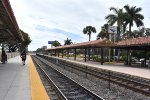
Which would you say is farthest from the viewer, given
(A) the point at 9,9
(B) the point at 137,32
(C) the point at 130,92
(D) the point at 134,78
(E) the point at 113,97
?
(B) the point at 137,32

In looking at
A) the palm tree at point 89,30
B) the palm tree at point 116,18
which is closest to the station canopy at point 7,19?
the palm tree at point 116,18

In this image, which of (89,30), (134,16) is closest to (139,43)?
(134,16)

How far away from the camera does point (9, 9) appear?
18625 mm

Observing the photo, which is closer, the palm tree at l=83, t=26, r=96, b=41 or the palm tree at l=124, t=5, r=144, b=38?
the palm tree at l=124, t=5, r=144, b=38

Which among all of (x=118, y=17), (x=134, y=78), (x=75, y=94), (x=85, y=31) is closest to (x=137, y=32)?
(x=85, y=31)

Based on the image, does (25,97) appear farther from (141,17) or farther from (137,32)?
(137,32)

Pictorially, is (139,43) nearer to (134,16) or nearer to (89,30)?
(134,16)

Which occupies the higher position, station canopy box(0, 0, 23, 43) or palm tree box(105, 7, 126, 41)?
palm tree box(105, 7, 126, 41)

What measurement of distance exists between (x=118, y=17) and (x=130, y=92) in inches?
2226

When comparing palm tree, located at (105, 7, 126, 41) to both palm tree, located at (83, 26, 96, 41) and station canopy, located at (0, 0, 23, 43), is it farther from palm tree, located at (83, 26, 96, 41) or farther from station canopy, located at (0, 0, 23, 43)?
palm tree, located at (83, 26, 96, 41)

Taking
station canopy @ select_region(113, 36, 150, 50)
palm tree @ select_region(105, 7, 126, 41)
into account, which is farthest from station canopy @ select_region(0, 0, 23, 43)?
palm tree @ select_region(105, 7, 126, 41)

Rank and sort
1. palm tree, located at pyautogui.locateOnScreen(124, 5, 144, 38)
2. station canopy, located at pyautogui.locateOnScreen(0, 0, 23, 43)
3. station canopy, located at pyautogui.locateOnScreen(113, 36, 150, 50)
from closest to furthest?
1. station canopy, located at pyautogui.locateOnScreen(0, 0, 23, 43)
2. station canopy, located at pyautogui.locateOnScreen(113, 36, 150, 50)
3. palm tree, located at pyautogui.locateOnScreen(124, 5, 144, 38)

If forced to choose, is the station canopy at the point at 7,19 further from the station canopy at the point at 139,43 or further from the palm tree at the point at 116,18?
the palm tree at the point at 116,18

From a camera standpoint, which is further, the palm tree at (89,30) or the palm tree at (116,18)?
the palm tree at (89,30)
